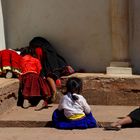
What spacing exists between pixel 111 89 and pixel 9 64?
171 cm

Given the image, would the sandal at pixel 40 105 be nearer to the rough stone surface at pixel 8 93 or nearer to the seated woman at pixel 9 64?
the rough stone surface at pixel 8 93

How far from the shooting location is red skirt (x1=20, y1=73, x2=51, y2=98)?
838cm

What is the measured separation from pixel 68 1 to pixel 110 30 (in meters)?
0.92

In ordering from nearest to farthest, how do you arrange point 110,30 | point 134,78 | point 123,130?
point 123,130 → point 134,78 → point 110,30

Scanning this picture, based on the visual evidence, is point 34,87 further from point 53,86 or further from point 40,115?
point 40,115

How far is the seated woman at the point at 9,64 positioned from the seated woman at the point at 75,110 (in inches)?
65.7

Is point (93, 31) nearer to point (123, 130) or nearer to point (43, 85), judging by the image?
point (43, 85)

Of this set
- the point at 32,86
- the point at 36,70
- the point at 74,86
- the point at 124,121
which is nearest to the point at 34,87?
the point at 32,86

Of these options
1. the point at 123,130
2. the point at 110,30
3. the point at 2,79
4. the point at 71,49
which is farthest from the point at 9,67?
the point at 123,130

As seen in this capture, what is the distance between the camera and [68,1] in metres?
9.22

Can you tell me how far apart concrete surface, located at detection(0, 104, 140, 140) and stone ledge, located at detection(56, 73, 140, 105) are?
221 mm

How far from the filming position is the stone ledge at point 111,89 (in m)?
8.41

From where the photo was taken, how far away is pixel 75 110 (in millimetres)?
7102

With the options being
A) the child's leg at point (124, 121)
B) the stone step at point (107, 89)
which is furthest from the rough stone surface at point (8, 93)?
the child's leg at point (124, 121)
